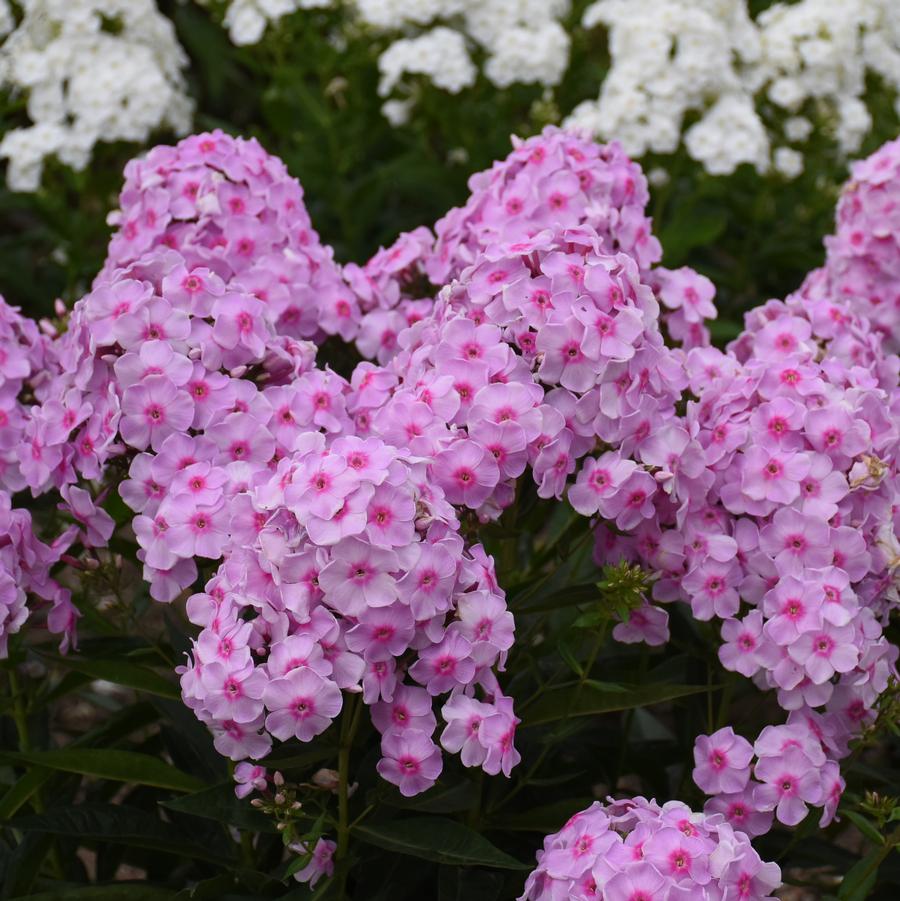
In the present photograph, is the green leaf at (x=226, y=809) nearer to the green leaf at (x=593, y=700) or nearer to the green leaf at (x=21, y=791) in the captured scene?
the green leaf at (x=21, y=791)

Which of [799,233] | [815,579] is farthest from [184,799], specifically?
[799,233]

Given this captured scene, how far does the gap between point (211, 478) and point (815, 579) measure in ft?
3.21

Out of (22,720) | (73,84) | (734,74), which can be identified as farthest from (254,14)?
(22,720)

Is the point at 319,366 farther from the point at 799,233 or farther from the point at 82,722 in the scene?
the point at 799,233

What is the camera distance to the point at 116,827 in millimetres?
2406

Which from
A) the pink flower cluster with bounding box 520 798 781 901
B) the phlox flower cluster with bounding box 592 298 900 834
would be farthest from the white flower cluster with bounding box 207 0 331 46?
the pink flower cluster with bounding box 520 798 781 901

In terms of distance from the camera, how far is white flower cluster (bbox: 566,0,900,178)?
428cm

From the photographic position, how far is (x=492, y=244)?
8.35 feet

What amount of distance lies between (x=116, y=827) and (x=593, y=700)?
835 mm

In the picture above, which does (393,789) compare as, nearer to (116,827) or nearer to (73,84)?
(116,827)

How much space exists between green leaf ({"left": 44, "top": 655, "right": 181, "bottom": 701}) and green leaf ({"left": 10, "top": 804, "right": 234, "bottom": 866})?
0.24 metres

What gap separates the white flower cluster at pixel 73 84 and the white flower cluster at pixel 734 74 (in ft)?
4.60

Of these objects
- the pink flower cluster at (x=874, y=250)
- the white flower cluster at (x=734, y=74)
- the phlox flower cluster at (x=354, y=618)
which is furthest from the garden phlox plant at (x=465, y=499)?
the white flower cluster at (x=734, y=74)

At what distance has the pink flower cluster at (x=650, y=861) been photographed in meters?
1.97
